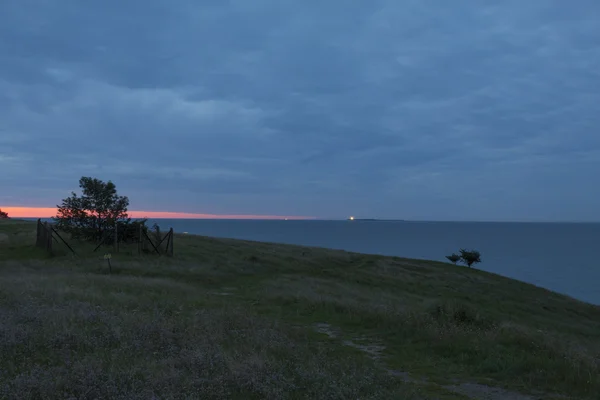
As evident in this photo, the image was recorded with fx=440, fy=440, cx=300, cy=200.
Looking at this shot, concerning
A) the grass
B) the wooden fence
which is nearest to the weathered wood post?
the wooden fence

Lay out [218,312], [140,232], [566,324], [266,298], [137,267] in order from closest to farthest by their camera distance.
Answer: [218,312], [266,298], [137,267], [566,324], [140,232]

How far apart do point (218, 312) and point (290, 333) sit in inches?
120

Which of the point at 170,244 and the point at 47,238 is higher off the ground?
the point at 47,238

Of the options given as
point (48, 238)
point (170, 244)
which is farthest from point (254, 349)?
point (170, 244)

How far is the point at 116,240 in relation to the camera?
33469mm

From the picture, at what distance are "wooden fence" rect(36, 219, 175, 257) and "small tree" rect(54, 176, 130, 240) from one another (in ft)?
3.20

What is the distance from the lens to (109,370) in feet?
25.1

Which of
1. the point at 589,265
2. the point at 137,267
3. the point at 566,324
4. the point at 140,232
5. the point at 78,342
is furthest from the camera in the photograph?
the point at 589,265

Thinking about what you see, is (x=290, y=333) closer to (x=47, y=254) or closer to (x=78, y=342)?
(x=78, y=342)

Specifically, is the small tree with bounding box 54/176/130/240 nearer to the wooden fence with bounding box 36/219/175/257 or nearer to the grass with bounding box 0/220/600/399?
the wooden fence with bounding box 36/219/175/257

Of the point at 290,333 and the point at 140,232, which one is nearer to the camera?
the point at 290,333

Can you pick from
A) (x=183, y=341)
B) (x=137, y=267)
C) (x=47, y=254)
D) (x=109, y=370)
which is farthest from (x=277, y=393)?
(x=47, y=254)

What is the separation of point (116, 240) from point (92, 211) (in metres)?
4.96

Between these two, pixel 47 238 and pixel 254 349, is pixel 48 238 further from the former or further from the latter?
pixel 254 349
